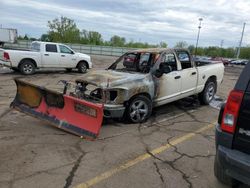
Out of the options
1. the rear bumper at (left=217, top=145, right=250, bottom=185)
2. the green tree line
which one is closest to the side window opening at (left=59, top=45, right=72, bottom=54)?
the rear bumper at (left=217, top=145, right=250, bottom=185)

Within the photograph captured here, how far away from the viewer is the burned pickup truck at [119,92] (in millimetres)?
6062

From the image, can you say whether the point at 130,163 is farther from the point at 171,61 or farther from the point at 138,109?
the point at 171,61

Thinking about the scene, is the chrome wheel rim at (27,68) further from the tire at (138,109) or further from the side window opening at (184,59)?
the tire at (138,109)

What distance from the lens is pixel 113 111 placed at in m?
6.44

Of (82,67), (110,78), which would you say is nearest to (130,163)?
(110,78)

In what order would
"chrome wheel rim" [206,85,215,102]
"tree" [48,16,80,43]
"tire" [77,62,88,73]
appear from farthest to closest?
"tree" [48,16,80,43]
"tire" [77,62,88,73]
"chrome wheel rim" [206,85,215,102]

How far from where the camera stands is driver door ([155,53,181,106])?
741 centimetres

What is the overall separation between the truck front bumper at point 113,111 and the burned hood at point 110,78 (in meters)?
0.45

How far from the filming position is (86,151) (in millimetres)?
5246

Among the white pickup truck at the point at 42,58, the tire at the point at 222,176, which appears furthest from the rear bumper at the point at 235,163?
the white pickup truck at the point at 42,58

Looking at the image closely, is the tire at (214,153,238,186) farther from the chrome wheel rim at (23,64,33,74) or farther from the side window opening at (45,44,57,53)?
the side window opening at (45,44,57,53)

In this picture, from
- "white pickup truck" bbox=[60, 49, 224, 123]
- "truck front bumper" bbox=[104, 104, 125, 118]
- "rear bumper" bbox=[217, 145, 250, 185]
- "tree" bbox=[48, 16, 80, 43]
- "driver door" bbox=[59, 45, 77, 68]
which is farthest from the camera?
"tree" bbox=[48, 16, 80, 43]

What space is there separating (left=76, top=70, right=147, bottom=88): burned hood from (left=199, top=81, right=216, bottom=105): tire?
9.56 feet

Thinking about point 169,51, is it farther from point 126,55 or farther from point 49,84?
point 49,84
